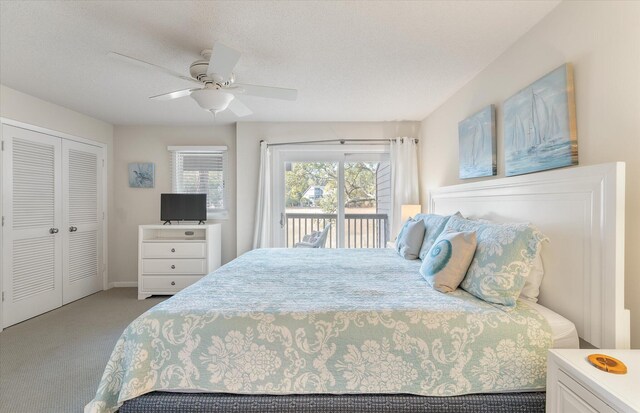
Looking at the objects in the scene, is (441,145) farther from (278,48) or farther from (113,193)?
(113,193)

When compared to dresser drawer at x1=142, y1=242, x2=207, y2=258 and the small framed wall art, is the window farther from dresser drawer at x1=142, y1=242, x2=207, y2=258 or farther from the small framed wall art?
dresser drawer at x1=142, y1=242, x2=207, y2=258

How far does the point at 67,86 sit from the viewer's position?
2.96 metres

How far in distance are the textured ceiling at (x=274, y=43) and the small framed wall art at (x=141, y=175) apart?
1271 millimetres

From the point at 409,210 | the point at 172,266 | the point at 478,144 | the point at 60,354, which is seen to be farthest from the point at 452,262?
the point at 172,266

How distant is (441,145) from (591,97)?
2.01m

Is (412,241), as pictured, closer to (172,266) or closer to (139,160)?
(172,266)

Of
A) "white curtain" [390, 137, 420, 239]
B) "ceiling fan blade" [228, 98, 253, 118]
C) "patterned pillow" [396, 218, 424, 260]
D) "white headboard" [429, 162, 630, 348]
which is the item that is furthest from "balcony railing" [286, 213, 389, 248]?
"white headboard" [429, 162, 630, 348]

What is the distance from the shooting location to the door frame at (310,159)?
430 cm

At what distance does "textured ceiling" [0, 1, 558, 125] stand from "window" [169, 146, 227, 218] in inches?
51.1

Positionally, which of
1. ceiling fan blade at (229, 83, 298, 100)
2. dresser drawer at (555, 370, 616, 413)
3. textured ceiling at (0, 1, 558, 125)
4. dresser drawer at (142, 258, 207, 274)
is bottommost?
dresser drawer at (142, 258, 207, 274)

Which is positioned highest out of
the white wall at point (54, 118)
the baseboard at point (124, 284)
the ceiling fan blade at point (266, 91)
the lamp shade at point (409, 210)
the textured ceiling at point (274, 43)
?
the textured ceiling at point (274, 43)

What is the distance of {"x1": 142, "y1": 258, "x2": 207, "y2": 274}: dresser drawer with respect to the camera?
3.89 metres

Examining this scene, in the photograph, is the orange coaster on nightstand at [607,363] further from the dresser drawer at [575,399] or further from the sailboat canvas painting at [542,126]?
the sailboat canvas painting at [542,126]

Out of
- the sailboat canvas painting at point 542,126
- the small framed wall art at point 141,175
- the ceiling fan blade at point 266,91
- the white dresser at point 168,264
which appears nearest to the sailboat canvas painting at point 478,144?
A: the sailboat canvas painting at point 542,126
